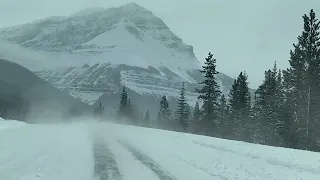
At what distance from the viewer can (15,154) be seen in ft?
48.9

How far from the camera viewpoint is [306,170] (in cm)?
1444

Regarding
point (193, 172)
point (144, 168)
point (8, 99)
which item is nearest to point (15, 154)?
point (144, 168)

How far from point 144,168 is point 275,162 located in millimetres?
5382

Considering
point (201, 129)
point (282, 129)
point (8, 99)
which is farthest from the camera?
point (8, 99)

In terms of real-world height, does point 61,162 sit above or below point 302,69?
below

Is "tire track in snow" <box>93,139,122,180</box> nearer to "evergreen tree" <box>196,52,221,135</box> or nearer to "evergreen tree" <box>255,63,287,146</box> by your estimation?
"evergreen tree" <box>255,63,287,146</box>

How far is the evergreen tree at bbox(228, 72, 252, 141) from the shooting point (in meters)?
61.4

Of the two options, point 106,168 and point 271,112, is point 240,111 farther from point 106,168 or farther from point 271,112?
point 106,168

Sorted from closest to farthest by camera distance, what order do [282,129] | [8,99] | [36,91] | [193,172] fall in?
[193,172]
[282,129]
[8,99]
[36,91]

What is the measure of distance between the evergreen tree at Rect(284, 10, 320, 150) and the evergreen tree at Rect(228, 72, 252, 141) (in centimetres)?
1465

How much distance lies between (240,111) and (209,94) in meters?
8.77

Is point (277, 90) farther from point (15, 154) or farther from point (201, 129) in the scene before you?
point (15, 154)

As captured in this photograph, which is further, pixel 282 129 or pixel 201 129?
pixel 201 129

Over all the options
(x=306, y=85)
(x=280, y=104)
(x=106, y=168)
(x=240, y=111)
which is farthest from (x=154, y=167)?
(x=240, y=111)
